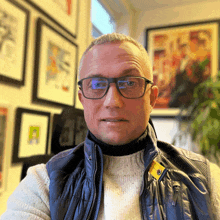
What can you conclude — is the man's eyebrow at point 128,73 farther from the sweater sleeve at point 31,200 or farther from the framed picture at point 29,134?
the framed picture at point 29,134

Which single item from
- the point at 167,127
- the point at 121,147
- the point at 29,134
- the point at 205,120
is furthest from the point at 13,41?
the point at 167,127

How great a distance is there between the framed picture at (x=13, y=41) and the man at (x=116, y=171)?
0.47 meters

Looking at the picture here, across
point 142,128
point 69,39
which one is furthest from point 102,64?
point 69,39

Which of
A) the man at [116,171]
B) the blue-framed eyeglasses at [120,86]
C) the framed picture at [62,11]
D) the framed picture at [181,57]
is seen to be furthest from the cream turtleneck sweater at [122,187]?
the framed picture at [181,57]

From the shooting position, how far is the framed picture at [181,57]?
2.53 metres

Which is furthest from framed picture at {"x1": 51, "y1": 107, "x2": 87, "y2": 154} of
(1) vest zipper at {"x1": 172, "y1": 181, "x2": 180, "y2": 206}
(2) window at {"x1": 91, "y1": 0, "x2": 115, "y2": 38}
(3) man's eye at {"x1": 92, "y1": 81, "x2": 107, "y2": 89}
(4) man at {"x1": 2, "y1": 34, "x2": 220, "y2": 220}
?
(2) window at {"x1": 91, "y1": 0, "x2": 115, "y2": 38}

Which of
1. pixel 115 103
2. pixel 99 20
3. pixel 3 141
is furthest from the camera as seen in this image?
pixel 99 20

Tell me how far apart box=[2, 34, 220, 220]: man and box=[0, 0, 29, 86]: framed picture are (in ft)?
1.55

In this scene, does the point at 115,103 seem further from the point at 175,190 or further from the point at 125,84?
the point at 175,190

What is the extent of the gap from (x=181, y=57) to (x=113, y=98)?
2.25 m

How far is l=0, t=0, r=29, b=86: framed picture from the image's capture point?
100 cm

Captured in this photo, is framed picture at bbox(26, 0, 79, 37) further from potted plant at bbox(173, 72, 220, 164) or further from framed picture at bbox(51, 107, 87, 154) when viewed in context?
potted plant at bbox(173, 72, 220, 164)

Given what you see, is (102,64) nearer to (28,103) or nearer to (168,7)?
(28,103)

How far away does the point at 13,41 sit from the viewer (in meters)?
1.06
